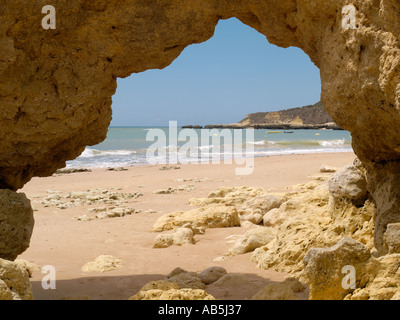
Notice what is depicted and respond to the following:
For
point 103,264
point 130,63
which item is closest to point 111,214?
point 103,264

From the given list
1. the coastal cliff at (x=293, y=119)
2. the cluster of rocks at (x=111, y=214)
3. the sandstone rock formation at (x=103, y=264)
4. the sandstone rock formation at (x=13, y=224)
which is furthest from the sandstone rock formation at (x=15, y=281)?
the coastal cliff at (x=293, y=119)

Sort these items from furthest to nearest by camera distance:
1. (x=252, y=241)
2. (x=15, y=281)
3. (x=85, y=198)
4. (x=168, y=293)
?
(x=85, y=198)
(x=252, y=241)
(x=168, y=293)
(x=15, y=281)

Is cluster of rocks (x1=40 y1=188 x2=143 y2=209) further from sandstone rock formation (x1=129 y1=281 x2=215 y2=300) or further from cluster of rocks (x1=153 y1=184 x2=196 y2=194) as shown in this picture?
sandstone rock formation (x1=129 y1=281 x2=215 y2=300)

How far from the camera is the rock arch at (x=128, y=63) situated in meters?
4.62

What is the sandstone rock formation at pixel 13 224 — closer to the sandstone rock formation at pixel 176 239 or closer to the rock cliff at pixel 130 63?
the rock cliff at pixel 130 63

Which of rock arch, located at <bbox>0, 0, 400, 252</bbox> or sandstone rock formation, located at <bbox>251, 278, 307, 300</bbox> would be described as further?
rock arch, located at <bbox>0, 0, 400, 252</bbox>

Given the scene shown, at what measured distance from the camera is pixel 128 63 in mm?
5715

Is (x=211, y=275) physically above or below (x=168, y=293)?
below

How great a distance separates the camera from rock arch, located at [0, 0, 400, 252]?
15.2 feet

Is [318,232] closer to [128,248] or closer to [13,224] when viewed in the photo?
[128,248]

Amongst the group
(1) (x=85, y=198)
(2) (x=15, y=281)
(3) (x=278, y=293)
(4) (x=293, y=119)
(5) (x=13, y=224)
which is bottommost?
(1) (x=85, y=198)

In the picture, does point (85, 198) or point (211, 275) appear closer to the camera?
point (211, 275)

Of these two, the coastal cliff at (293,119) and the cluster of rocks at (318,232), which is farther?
the coastal cliff at (293,119)

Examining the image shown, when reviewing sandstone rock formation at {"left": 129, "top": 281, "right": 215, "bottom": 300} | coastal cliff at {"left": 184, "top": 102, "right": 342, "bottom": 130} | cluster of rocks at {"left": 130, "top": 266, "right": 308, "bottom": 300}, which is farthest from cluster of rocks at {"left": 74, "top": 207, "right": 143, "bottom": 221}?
coastal cliff at {"left": 184, "top": 102, "right": 342, "bottom": 130}
